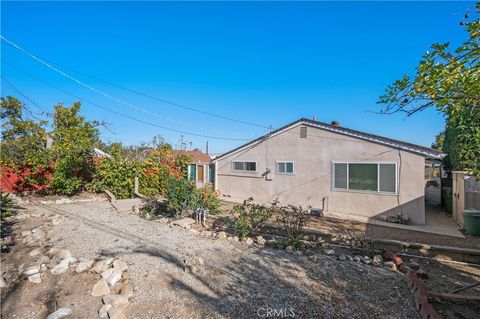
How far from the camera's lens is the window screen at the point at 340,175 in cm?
1036

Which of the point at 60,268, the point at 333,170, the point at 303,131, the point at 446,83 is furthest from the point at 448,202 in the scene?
the point at 60,268

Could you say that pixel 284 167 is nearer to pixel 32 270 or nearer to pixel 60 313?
pixel 32 270

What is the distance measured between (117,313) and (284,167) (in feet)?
32.7

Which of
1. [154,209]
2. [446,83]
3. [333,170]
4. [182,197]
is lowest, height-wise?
[154,209]

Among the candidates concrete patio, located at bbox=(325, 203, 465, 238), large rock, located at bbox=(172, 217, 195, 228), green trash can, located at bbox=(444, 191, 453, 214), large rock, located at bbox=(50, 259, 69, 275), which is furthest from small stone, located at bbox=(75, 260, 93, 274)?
green trash can, located at bbox=(444, 191, 453, 214)

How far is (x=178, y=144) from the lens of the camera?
27.9 metres

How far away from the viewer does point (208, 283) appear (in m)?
4.02

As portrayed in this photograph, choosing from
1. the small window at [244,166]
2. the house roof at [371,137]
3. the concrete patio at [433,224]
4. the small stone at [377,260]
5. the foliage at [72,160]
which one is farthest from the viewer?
the small window at [244,166]

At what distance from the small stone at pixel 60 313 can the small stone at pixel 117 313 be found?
22.7 inches

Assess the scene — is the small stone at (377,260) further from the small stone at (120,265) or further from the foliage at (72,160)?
the foliage at (72,160)

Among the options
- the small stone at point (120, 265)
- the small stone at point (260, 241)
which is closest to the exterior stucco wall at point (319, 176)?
the small stone at point (260, 241)

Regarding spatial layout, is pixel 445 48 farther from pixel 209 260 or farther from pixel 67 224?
pixel 67 224

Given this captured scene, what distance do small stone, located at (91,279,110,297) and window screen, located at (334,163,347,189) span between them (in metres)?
9.17

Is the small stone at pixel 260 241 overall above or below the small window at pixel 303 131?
below
